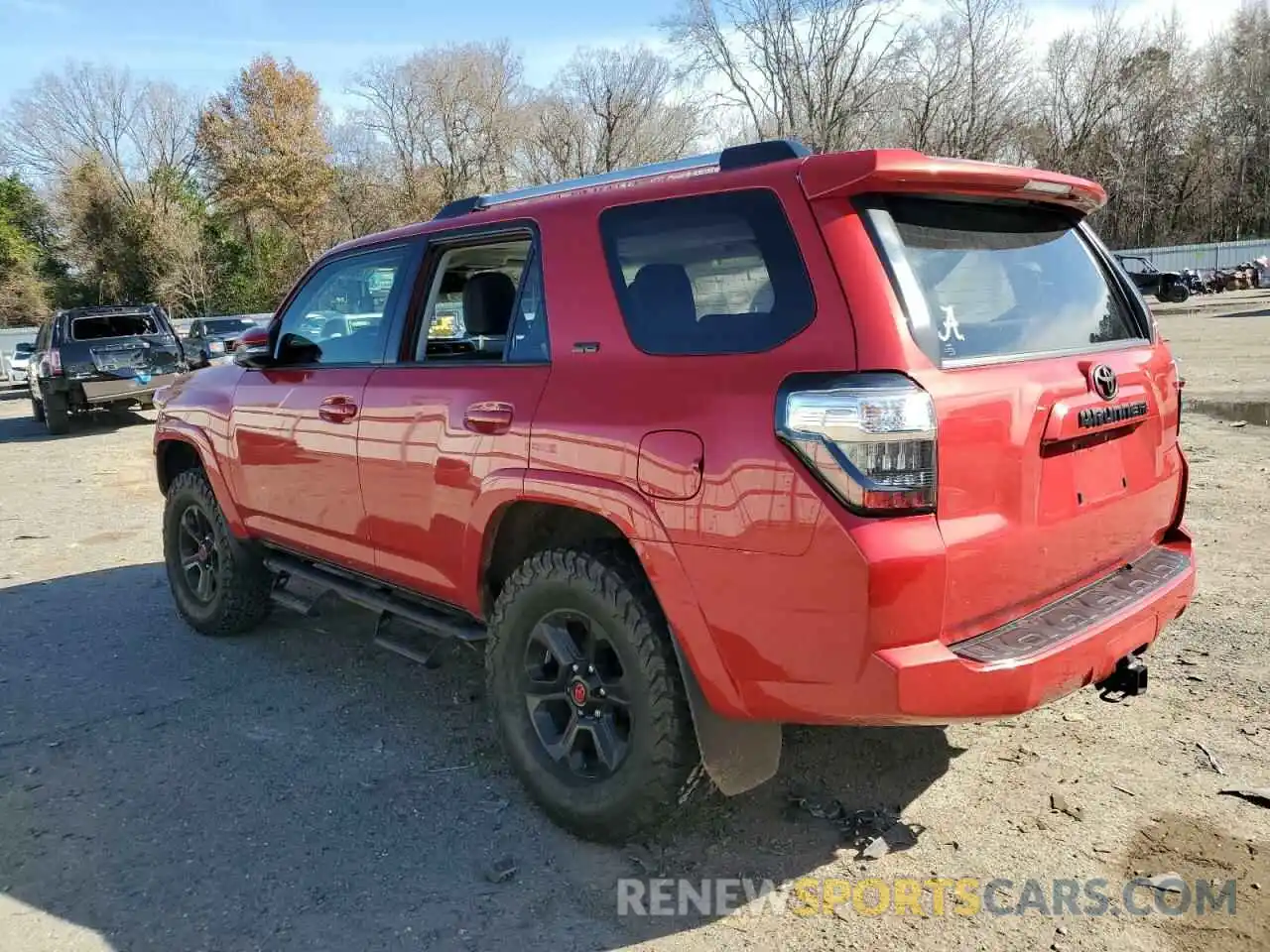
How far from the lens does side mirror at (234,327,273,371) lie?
4387mm

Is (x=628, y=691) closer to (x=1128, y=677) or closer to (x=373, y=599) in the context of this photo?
(x=1128, y=677)

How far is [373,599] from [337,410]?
2.61 ft

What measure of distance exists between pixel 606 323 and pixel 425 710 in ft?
6.77

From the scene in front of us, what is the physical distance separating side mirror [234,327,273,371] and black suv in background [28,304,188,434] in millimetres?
10758

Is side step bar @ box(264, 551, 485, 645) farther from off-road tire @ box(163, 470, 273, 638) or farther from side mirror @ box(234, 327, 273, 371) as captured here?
side mirror @ box(234, 327, 273, 371)

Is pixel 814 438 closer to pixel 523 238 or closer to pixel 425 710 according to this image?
pixel 523 238

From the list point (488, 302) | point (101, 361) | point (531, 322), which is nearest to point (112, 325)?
point (101, 361)

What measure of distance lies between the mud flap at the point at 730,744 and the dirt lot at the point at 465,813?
329 mm

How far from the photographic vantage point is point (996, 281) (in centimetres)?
270

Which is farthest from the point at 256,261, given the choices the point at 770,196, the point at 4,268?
the point at 770,196

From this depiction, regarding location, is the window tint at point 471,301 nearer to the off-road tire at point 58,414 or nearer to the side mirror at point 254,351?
the side mirror at point 254,351

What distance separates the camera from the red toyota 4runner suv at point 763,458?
7.45 feet

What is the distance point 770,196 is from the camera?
253cm

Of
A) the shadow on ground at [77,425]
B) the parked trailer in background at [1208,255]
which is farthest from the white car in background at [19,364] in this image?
the parked trailer in background at [1208,255]
